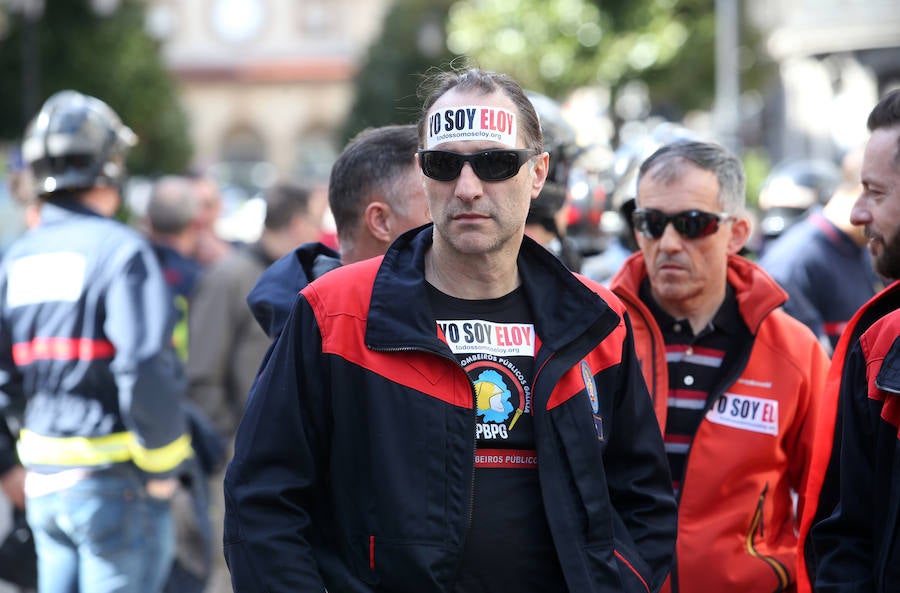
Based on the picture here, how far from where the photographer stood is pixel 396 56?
2064 inches

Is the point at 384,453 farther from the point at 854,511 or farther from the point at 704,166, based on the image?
the point at 704,166

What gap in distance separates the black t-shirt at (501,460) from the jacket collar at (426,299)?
6 centimetres

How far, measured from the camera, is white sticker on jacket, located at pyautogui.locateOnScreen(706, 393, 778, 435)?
391cm

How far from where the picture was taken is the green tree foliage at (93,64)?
25781 mm

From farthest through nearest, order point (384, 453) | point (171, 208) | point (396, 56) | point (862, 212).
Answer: point (396, 56) < point (171, 208) < point (862, 212) < point (384, 453)

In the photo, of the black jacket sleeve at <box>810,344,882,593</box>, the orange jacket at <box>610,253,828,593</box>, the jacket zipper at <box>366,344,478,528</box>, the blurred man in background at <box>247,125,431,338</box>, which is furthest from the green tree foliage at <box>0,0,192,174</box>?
the black jacket sleeve at <box>810,344,882,593</box>

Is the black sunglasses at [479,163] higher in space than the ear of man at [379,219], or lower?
higher

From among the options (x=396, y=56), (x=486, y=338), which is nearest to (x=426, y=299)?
(x=486, y=338)

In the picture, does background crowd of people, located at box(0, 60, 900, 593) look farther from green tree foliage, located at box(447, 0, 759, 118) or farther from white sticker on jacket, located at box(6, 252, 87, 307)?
green tree foliage, located at box(447, 0, 759, 118)

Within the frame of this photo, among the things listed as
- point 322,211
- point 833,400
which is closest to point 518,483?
point 833,400

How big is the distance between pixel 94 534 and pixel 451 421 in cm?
233

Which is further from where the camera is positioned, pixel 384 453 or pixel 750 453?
pixel 750 453

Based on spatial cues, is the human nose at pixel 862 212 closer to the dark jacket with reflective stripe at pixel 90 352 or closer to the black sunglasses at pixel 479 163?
the black sunglasses at pixel 479 163

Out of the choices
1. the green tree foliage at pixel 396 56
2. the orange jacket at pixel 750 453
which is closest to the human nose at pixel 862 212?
A: the orange jacket at pixel 750 453
